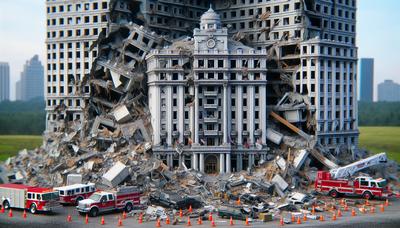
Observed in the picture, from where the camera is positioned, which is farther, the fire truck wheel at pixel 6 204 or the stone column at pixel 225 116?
the stone column at pixel 225 116

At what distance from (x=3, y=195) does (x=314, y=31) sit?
64552mm

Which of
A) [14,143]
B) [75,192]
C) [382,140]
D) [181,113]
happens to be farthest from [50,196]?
[382,140]

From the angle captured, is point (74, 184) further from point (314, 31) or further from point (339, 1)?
point (339, 1)

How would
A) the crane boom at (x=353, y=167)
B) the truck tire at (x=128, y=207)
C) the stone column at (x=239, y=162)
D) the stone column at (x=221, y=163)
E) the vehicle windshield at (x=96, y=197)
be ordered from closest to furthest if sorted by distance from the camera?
the vehicle windshield at (x=96, y=197)
the truck tire at (x=128, y=207)
the crane boom at (x=353, y=167)
the stone column at (x=221, y=163)
the stone column at (x=239, y=162)

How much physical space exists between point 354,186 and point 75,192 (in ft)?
130

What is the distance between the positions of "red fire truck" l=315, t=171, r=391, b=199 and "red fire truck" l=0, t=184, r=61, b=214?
38.6 meters

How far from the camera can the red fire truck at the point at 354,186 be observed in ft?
278

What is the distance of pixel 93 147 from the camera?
100m

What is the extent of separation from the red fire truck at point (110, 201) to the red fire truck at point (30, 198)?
3.47 m

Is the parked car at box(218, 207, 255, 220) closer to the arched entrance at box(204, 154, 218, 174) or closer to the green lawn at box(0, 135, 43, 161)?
the arched entrance at box(204, 154, 218, 174)

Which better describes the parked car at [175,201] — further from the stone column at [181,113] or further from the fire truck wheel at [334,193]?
the fire truck wheel at [334,193]

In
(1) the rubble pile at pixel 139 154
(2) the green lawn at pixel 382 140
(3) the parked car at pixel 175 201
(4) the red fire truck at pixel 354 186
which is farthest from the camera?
(2) the green lawn at pixel 382 140

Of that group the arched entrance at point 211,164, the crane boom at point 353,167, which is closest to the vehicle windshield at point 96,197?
the arched entrance at point 211,164

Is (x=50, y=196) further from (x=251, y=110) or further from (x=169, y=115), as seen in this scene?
(x=251, y=110)
